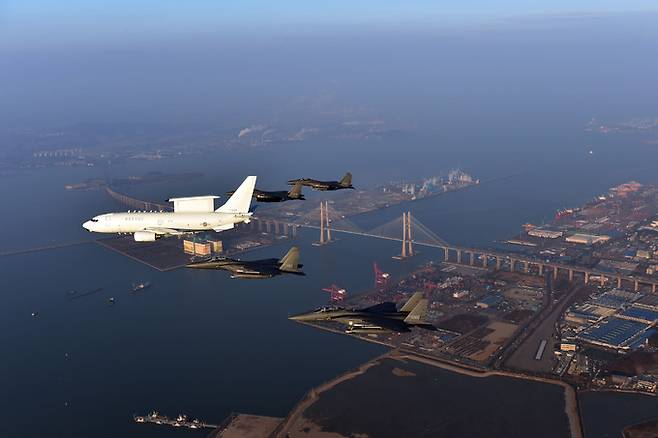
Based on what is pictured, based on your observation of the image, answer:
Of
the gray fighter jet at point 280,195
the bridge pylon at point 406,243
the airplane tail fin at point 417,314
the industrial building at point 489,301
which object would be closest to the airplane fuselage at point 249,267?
the gray fighter jet at point 280,195

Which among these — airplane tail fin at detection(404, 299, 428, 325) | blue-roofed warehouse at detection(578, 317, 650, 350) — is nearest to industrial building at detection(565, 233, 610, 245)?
blue-roofed warehouse at detection(578, 317, 650, 350)

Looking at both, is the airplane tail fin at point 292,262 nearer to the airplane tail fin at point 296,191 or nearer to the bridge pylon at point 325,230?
the airplane tail fin at point 296,191

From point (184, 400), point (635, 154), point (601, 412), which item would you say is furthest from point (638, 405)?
point (635, 154)

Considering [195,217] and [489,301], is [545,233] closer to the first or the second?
[489,301]

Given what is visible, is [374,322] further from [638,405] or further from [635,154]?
[635,154]

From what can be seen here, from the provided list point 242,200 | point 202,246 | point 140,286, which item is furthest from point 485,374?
point 202,246
